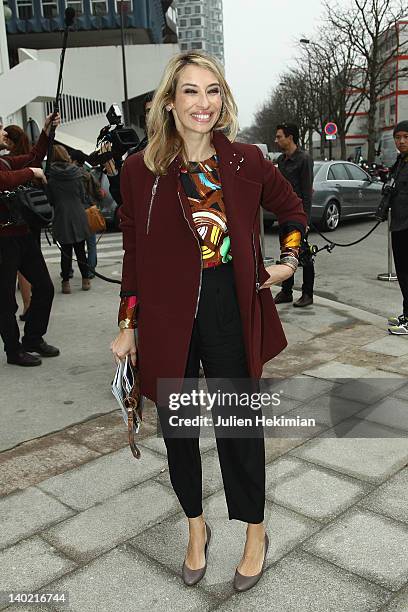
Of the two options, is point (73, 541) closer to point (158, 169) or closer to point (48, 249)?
point (158, 169)

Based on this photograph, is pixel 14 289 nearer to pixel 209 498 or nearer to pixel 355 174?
pixel 209 498

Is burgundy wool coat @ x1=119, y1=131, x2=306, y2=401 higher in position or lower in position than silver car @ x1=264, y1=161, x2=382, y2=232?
higher

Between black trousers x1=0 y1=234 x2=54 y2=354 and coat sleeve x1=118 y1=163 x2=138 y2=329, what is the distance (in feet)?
9.84

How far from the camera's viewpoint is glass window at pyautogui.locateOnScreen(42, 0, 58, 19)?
142ft

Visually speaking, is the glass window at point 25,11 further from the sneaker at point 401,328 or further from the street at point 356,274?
the sneaker at point 401,328

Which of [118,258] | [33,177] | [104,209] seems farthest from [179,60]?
[104,209]

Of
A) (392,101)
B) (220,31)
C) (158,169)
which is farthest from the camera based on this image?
(220,31)

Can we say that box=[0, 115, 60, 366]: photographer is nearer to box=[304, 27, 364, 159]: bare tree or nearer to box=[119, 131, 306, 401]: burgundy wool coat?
box=[119, 131, 306, 401]: burgundy wool coat

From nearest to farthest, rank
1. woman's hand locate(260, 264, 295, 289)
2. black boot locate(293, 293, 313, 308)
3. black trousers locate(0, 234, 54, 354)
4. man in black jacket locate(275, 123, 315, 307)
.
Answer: woman's hand locate(260, 264, 295, 289) < black trousers locate(0, 234, 54, 354) < man in black jacket locate(275, 123, 315, 307) < black boot locate(293, 293, 313, 308)

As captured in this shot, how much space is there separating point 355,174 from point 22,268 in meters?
11.0

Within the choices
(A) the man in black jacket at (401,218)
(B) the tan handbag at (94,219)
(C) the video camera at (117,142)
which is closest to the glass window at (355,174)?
(B) the tan handbag at (94,219)

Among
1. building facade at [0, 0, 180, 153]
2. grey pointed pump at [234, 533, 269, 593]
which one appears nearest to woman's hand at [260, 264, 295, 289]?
grey pointed pump at [234, 533, 269, 593]

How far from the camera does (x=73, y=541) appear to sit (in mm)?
2814

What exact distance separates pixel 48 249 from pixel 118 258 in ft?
7.79
